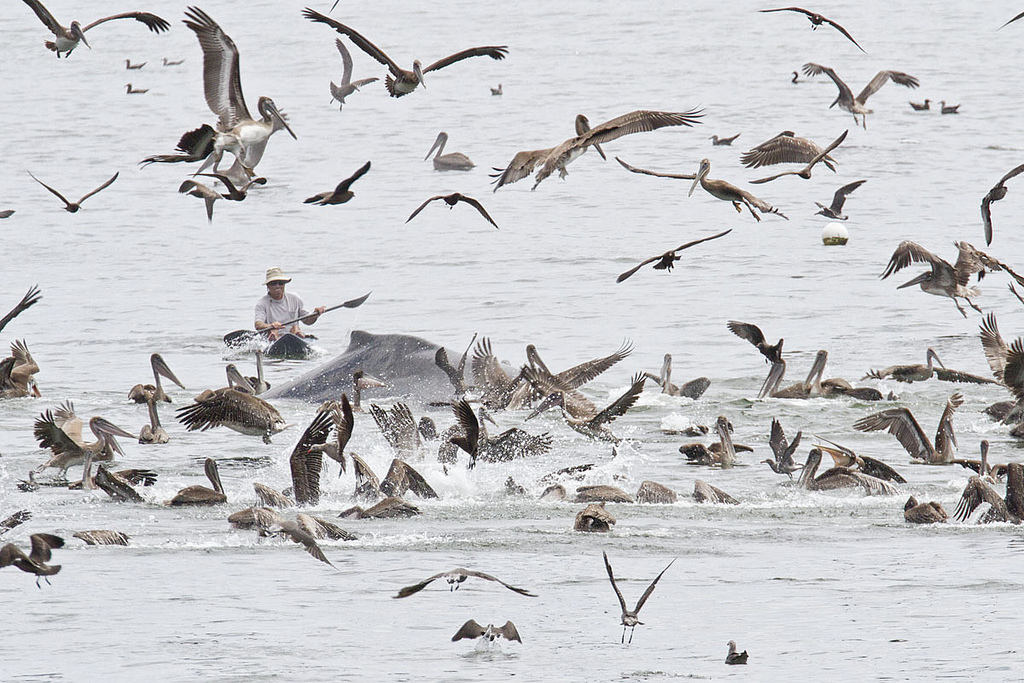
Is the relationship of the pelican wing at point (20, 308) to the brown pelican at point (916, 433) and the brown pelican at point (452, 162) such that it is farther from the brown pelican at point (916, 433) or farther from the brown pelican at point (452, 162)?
the brown pelican at point (452, 162)

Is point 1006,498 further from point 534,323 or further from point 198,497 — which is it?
point 534,323

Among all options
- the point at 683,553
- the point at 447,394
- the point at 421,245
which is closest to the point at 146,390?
the point at 447,394

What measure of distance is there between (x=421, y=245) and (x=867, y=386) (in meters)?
15.3

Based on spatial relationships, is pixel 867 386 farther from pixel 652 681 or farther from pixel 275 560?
pixel 652 681

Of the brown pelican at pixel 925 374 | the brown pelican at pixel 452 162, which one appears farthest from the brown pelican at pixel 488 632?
the brown pelican at pixel 452 162

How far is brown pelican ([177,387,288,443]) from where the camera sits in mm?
12609

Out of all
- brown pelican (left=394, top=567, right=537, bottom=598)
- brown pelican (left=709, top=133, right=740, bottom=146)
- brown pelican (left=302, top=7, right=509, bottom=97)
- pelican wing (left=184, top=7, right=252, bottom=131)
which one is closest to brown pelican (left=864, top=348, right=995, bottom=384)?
brown pelican (left=302, top=7, right=509, bottom=97)

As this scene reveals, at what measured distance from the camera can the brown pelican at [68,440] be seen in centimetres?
1237

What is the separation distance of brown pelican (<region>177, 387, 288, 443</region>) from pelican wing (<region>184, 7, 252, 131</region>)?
2097 mm

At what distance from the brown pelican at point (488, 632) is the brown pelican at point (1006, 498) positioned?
4.16 meters

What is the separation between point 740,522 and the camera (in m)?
11.4

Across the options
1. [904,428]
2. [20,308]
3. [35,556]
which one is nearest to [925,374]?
[904,428]

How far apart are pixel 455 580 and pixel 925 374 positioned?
10252 millimetres

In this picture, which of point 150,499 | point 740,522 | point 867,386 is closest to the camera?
point 740,522
